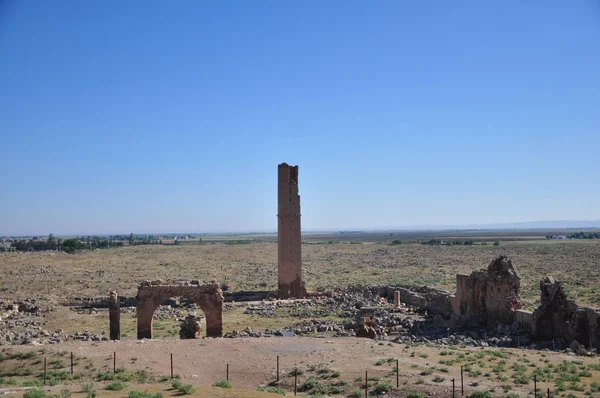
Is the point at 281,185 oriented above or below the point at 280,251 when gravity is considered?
above

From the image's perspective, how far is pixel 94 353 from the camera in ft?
65.8

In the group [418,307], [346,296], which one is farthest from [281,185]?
[418,307]

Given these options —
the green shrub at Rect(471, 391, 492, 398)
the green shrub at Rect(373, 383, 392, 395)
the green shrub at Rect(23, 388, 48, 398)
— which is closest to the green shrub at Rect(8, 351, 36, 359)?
the green shrub at Rect(23, 388, 48, 398)

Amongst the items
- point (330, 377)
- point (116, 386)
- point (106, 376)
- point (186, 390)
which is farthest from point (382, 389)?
point (106, 376)

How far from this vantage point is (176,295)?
24.8m

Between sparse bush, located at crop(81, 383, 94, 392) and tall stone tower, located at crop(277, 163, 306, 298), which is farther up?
tall stone tower, located at crop(277, 163, 306, 298)

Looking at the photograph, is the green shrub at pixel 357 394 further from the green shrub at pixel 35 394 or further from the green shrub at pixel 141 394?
the green shrub at pixel 35 394

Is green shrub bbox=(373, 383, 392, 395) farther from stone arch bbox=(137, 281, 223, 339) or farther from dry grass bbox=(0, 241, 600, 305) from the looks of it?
dry grass bbox=(0, 241, 600, 305)

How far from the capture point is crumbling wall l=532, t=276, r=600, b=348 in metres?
21.7

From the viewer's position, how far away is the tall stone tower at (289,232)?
4094 cm

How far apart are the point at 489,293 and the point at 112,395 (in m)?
19.2

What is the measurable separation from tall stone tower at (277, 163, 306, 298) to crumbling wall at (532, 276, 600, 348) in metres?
19.7

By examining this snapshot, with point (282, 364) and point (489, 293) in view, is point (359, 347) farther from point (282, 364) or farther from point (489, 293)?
point (489, 293)

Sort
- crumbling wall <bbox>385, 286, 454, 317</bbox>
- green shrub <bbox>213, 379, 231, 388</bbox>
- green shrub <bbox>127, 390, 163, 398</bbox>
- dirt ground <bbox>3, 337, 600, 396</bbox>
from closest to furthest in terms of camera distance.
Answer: green shrub <bbox>127, 390, 163, 398</bbox> < green shrub <bbox>213, 379, 231, 388</bbox> < dirt ground <bbox>3, 337, 600, 396</bbox> < crumbling wall <bbox>385, 286, 454, 317</bbox>
